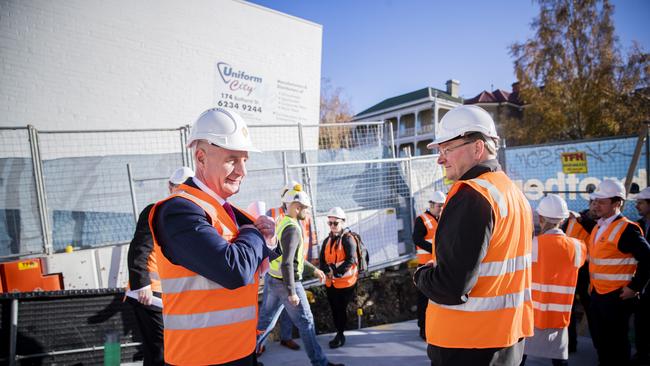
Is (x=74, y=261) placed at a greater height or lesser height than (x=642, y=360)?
greater

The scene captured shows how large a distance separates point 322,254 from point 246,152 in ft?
12.5

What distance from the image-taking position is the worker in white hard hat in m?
3.20

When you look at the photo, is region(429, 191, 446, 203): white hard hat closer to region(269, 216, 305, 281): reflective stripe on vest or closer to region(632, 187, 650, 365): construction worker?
region(269, 216, 305, 281): reflective stripe on vest

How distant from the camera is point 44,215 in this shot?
4.93 metres

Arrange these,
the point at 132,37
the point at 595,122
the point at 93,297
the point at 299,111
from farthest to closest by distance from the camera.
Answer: the point at 595,122, the point at 299,111, the point at 132,37, the point at 93,297

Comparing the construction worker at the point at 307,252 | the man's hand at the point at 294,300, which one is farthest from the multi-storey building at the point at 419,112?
the man's hand at the point at 294,300

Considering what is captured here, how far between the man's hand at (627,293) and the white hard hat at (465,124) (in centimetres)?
289

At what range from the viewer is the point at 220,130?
5.99 feet

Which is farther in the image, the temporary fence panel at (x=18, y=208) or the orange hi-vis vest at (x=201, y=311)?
the temporary fence panel at (x=18, y=208)

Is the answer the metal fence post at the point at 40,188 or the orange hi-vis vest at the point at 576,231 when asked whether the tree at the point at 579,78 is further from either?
the metal fence post at the point at 40,188

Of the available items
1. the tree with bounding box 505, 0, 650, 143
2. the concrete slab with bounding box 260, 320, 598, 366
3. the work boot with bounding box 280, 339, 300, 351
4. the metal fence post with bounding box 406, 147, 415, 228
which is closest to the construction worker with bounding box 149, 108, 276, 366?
the concrete slab with bounding box 260, 320, 598, 366

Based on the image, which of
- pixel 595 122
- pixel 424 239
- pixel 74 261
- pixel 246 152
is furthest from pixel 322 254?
pixel 595 122

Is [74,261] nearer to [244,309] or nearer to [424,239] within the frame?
[244,309]

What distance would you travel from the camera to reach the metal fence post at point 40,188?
16.0 ft
